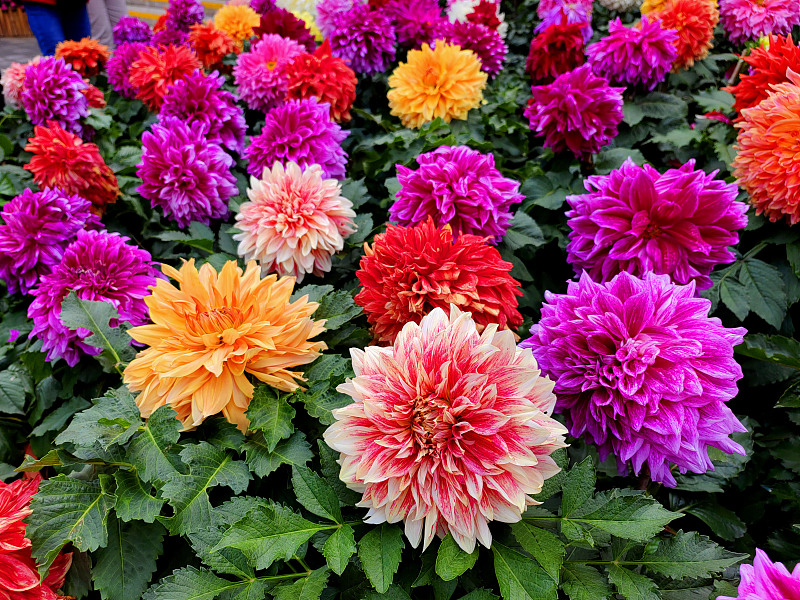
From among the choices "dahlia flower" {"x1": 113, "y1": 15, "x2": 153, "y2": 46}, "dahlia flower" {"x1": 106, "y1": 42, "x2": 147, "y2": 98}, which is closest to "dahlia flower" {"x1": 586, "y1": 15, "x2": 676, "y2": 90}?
"dahlia flower" {"x1": 106, "y1": 42, "x2": 147, "y2": 98}

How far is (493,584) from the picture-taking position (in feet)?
3.22

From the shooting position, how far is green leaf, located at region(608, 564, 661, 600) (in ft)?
2.90

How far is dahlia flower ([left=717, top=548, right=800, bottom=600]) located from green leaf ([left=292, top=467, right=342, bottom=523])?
0.61 meters

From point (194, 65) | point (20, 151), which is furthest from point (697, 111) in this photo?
point (20, 151)

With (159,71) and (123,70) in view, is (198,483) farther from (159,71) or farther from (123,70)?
(123,70)

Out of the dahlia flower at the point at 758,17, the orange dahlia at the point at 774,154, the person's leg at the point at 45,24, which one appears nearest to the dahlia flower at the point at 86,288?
the orange dahlia at the point at 774,154

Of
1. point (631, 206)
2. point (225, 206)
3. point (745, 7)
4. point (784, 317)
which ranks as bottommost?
point (784, 317)

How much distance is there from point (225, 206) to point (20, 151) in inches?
61.5

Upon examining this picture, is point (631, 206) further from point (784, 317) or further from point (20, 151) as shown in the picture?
point (20, 151)

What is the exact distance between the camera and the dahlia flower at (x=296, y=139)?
75.9 inches

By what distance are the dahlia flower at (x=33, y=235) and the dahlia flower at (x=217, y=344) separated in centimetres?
84

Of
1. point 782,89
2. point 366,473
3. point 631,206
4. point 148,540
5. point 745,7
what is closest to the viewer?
point 366,473

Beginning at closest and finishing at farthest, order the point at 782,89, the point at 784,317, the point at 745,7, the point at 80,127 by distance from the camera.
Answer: the point at 782,89
the point at 784,317
the point at 80,127
the point at 745,7

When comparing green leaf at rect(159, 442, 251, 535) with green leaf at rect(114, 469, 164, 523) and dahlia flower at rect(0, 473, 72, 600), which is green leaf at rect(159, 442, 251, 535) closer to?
green leaf at rect(114, 469, 164, 523)
